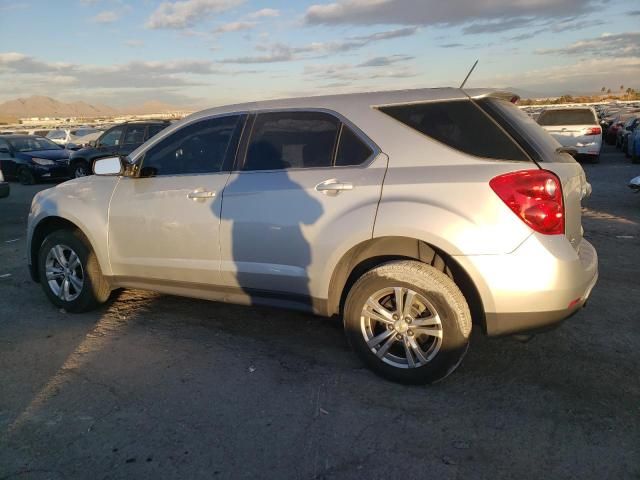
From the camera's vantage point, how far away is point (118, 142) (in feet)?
48.5

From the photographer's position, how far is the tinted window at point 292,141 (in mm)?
3805

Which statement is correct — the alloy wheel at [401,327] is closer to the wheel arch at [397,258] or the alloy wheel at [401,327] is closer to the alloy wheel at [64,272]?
the wheel arch at [397,258]

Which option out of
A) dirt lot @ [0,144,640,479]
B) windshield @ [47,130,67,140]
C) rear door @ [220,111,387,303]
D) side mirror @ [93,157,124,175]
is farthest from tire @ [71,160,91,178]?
rear door @ [220,111,387,303]

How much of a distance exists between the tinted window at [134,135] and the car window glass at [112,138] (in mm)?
273

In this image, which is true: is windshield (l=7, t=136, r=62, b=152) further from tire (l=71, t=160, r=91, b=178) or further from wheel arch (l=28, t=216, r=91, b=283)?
wheel arch (l=28, t=216, r=91, b=283)

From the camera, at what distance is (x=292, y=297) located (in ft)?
12.8

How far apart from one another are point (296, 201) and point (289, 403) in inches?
52.7

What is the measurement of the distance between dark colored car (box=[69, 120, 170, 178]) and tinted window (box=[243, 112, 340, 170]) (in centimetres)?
1046

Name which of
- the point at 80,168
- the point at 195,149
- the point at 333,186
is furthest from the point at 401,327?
the point at 80,168

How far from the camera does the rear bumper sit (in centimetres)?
312

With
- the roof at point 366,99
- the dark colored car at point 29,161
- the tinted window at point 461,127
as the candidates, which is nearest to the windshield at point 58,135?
the dark colored car at point 29,161

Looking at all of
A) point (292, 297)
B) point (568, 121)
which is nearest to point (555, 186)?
point (292, 297)

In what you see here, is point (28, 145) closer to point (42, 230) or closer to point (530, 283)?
point (42, 230)

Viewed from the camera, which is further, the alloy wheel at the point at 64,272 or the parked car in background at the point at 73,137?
the parked car in background at the point at 73,137
